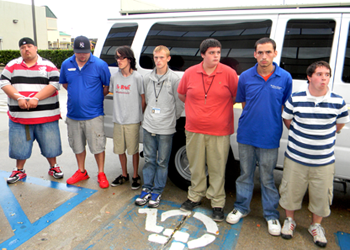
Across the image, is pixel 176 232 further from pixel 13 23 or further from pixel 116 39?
pixel 13 23

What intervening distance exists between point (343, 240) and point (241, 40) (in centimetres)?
236

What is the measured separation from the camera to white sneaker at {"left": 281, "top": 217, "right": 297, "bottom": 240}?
2861mm

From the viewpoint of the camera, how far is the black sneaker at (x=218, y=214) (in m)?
3.13

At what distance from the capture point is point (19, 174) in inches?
164

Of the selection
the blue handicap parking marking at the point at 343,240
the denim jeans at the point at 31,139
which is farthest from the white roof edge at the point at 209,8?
the blue handicap parking marking at the point at 343,240

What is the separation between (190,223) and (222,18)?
7.81ft

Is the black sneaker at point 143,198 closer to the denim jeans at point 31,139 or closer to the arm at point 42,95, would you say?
the denim jeans at point 31,139

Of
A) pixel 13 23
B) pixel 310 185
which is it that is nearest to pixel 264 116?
pixel 310 185

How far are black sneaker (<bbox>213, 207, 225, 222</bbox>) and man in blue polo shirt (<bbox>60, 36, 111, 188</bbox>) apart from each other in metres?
1.61

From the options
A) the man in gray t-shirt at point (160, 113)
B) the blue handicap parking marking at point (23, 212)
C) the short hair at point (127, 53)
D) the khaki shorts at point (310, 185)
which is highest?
the short hair at point (127, 53)

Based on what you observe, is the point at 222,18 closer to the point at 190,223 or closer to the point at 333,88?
the point at 333,88

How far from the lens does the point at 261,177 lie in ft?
9.76

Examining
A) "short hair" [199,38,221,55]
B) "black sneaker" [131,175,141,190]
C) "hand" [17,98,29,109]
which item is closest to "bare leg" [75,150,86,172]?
"black sneaker" [131,175,141,190]

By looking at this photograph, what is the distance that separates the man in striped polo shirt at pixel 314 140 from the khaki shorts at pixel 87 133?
2.41 metres
